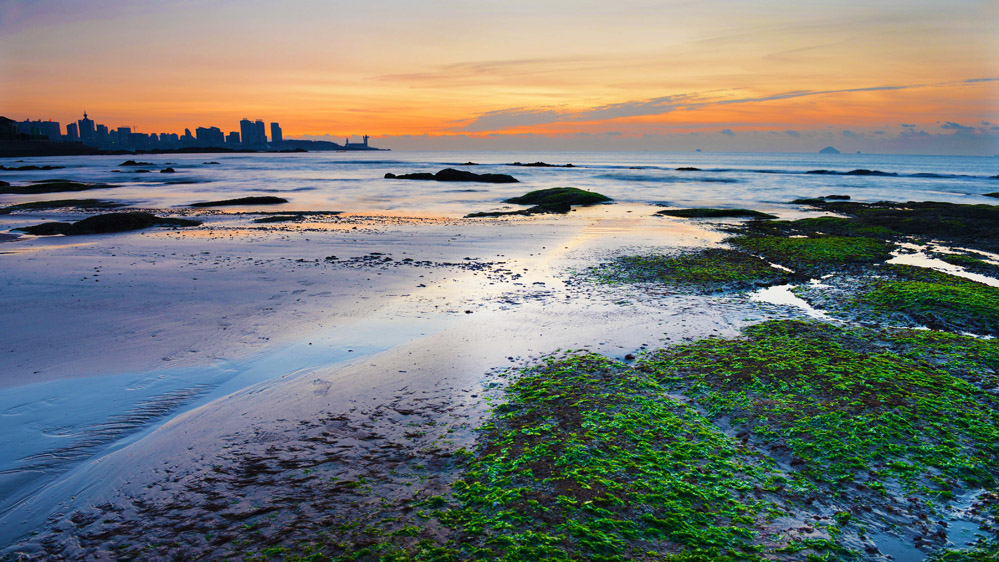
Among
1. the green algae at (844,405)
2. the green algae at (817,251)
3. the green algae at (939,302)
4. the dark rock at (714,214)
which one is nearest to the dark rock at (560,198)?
the dark rock at (714,214)

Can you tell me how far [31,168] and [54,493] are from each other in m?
92.1

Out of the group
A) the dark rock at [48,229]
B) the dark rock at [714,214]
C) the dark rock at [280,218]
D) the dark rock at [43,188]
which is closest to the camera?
the dark rock at [48,229]

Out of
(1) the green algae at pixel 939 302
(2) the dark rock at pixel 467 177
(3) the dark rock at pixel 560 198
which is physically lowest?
(1) the green algae at pixel 939 302

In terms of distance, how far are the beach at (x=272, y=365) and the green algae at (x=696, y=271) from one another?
1.66ft

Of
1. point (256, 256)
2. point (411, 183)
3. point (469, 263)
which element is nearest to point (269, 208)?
point (256, 256)

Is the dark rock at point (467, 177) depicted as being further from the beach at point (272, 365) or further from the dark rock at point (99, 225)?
the beach at point (272, 365)

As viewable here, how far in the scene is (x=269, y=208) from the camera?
3169 cm

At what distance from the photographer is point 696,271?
1364 centimetres

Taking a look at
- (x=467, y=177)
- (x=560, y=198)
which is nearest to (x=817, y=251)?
(x=560, y=198)

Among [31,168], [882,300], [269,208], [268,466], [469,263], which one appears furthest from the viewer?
[31,168]

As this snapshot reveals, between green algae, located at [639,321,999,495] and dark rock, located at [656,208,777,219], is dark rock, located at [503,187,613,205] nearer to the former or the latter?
dark rock, located at [656,208,777,219]

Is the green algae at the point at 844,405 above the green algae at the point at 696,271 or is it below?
below

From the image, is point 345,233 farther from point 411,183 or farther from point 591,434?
point 411,183

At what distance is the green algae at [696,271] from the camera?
41.4 feet
